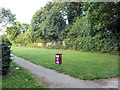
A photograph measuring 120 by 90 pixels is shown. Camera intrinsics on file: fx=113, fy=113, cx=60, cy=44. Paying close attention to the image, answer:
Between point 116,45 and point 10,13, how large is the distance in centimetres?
1800

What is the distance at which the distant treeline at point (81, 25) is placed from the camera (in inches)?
476

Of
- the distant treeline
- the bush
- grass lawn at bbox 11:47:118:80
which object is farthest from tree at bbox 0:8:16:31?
the bush

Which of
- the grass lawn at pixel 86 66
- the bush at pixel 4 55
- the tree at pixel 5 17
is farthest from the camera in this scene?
the tree at pixel 5 17

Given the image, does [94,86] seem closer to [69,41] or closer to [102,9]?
[102,9]

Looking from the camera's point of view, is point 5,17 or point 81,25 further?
point 81,25

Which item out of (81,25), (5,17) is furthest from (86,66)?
(5,17)

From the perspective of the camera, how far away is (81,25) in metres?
20.1

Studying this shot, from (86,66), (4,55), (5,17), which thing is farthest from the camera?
(5,17)

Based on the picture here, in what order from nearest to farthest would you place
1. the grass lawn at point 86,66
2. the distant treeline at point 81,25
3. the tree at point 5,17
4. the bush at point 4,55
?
the bush at point 4,55 < the grass lawn at point 86,66 < the distant treeline at point 81,25 < the tree at point 5,17

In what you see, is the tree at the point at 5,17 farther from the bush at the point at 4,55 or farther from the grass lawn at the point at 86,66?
the bush at the point at 4,55

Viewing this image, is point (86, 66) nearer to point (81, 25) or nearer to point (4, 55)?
point (4, 55)

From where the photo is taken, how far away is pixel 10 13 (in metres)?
20.3

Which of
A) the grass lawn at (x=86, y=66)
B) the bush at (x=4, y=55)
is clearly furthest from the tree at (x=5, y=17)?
the bush at (x=4, y=55)

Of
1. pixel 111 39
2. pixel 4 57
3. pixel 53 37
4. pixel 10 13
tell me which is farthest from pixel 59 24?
pixel 4 57
